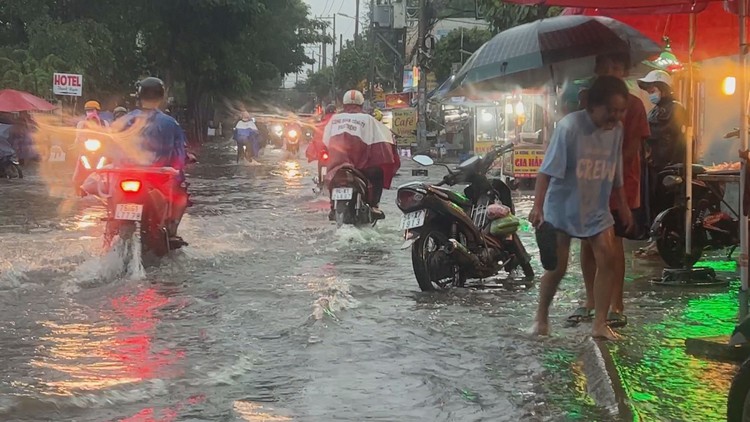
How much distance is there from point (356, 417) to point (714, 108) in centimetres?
1063

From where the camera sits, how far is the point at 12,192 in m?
17.6

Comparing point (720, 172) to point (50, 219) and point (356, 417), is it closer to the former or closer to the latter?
point (356, 417)

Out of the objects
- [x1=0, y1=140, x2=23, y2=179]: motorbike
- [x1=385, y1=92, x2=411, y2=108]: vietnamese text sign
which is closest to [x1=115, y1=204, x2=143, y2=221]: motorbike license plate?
[x1=0, y1=140, x2=23, y2=179]: motorbike

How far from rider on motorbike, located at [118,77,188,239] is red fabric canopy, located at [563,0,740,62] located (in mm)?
4098

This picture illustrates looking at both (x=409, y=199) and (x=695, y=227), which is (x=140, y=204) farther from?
(x=695, y=227)

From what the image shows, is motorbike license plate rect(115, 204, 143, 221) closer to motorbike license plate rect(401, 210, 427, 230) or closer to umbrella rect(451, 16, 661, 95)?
motorbike license plate rect(401, 210, 427, 230)

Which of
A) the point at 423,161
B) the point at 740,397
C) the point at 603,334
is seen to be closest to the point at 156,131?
the point at 423,161

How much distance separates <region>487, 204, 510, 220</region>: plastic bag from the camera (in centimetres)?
815

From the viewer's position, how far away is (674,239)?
8539 mm

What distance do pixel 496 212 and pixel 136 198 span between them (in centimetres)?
319

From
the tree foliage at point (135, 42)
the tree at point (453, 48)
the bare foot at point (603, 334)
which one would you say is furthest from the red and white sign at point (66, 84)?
the bare foot at point (603, 334)

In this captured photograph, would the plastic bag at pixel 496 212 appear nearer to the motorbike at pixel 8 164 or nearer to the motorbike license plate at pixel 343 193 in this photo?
the motorbike license plate at pixel 343 193

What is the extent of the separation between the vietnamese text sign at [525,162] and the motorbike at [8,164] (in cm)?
1184

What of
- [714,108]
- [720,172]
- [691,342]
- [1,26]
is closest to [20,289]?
[691,342]
